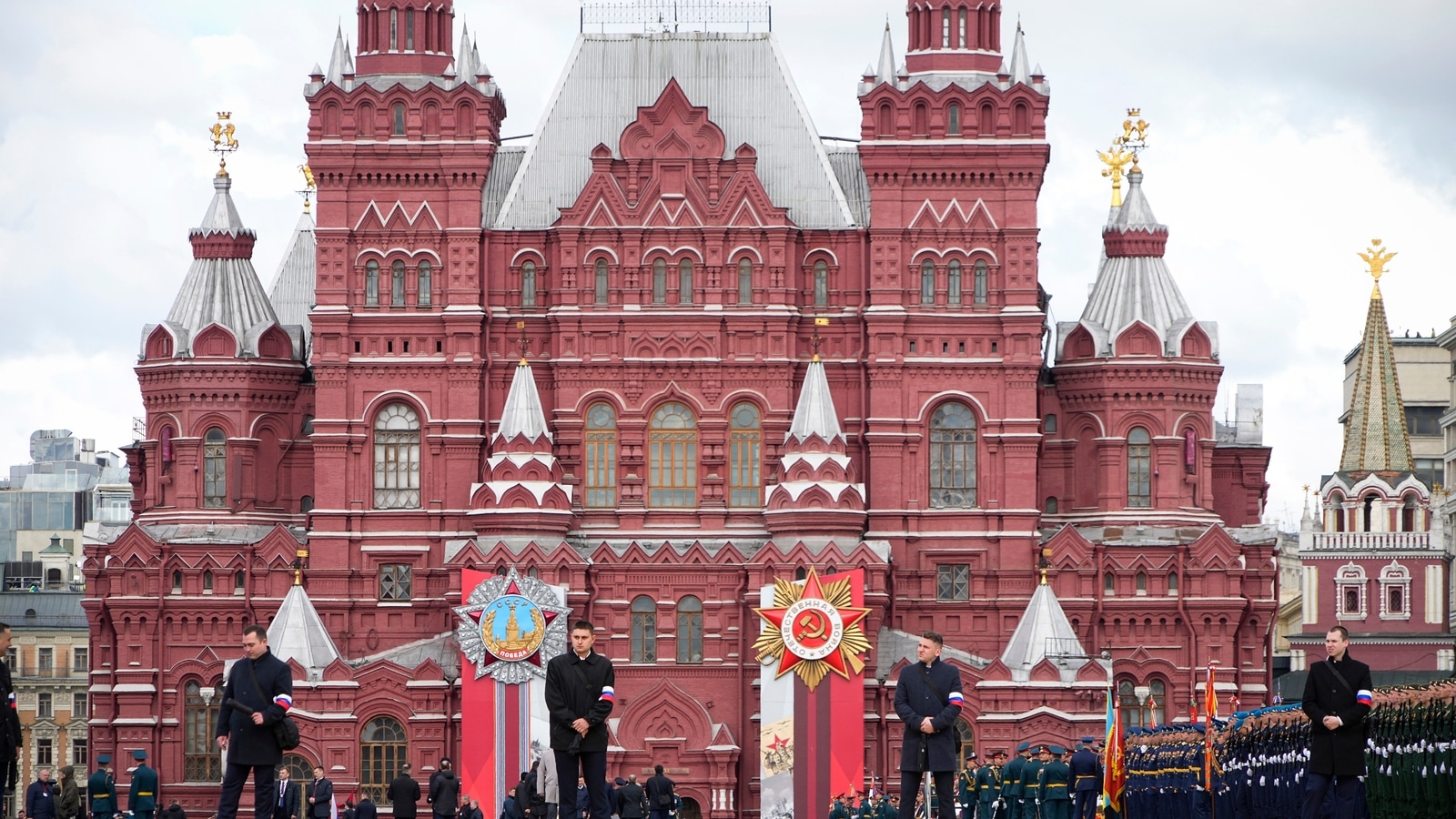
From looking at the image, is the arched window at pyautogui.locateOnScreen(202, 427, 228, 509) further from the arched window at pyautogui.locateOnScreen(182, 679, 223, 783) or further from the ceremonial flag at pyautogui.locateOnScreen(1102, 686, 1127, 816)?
the ceremonial flag at pyautogui.locateOnScreen(1102, 686, 1127, 816)

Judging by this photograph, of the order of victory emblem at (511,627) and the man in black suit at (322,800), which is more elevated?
the order of victory emblem at (511,627)

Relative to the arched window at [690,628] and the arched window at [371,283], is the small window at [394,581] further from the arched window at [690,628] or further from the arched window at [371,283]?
the arched window at [690,628]

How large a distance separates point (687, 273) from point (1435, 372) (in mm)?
73266

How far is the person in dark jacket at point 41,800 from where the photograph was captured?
4131 centimetres

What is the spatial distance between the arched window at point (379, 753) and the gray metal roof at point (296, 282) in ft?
49.6

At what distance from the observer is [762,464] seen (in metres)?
70.9

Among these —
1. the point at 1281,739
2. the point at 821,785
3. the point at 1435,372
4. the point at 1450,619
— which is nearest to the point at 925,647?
the point at 1281,739

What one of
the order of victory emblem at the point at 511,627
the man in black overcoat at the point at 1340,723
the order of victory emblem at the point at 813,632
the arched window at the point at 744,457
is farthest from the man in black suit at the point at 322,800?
the man in black overcoat at the point at 1340,723

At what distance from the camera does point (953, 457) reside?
2808 inches

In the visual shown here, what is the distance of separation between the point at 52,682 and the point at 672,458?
48292mm

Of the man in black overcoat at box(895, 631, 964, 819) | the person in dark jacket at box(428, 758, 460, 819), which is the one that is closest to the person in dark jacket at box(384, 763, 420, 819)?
the person in dark jacket at box(428, 758, 460, 819)

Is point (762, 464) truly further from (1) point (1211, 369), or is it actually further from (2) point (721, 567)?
(1) point (1211, 369)

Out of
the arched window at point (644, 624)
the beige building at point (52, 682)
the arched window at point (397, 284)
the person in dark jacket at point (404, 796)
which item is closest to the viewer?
the person in dark jacket at point (404, 796)

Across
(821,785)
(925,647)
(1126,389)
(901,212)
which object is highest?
(901,212)
